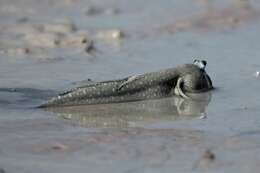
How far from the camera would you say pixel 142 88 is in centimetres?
538

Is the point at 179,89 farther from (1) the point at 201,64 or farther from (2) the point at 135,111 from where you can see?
(2) the point at 135,111

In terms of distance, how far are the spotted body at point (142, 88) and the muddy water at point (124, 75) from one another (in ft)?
0.26

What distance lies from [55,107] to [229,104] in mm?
1075

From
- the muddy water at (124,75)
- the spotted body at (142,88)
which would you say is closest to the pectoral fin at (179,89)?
the spotted body at (142,88)

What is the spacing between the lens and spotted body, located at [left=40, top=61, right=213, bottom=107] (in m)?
5.16

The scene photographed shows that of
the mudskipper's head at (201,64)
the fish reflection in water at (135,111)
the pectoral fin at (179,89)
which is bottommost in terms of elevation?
the fish reflection in water at (135,111)

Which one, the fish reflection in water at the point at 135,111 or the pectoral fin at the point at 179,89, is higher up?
the pectoral fin at the point at 179,89

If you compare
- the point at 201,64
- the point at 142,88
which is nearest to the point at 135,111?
the point at 142,88

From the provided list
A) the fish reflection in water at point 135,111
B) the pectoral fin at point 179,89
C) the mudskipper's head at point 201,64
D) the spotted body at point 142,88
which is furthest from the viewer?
the mudskipper's head at point 201,64

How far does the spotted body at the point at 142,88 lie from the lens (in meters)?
5.16

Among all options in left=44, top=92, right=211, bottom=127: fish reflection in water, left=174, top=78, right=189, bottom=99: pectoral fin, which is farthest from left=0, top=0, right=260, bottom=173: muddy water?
left=174, top=78, right=189, bottom=99: pectoral fin

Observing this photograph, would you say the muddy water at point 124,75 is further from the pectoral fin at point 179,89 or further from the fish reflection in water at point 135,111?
the pectoral fin at point 179,89

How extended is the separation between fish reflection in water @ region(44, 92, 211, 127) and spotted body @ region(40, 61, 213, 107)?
5cm

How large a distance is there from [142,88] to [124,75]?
762 mm
